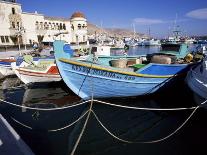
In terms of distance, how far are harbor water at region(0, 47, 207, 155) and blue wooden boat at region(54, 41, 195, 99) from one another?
0.71 metres

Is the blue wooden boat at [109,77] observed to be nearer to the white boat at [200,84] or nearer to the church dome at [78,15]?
the white boat at [200,84]

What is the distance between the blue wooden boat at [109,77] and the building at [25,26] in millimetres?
21815

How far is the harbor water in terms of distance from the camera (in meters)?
5.98

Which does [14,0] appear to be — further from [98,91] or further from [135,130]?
[135,130]

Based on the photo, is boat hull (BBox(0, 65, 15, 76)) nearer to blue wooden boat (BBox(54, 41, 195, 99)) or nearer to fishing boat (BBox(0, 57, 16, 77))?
fishing boat (BBox(0, 57, 16, 77))

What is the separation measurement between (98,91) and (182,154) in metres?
4.51

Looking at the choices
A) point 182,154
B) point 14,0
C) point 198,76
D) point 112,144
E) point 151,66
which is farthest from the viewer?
point 14,0

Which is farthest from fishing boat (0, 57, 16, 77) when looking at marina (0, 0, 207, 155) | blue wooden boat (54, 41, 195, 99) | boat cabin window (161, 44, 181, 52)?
boat cabin window (161, 44, 181, 52)

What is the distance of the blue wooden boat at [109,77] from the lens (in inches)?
328

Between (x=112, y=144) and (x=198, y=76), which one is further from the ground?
(x=198, y=76)

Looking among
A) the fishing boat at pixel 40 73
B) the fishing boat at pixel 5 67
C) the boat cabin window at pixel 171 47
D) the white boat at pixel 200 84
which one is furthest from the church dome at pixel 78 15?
the white boat at pixel 200 84

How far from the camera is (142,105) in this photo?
9.39 metres

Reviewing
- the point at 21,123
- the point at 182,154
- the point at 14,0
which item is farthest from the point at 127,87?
the point at 14,0

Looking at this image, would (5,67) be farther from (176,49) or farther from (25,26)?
(25,26)
